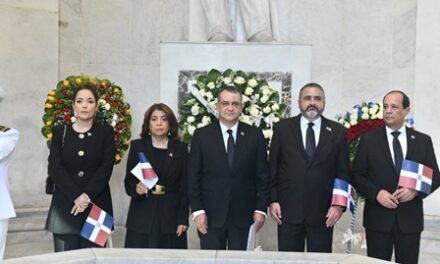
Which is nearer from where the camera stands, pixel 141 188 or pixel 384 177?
pixel 384 177

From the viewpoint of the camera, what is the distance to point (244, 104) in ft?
16.7

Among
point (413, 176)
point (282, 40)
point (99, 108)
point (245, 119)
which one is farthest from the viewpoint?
point (282, 40)

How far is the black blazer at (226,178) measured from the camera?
3.96m

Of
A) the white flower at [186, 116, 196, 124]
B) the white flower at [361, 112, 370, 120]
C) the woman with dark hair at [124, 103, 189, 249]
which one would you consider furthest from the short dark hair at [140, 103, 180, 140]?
the white flower at [361, 112, 370, 120]

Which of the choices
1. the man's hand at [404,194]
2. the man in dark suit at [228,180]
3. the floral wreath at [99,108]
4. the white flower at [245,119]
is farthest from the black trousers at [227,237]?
the floral wreath at [99,108]

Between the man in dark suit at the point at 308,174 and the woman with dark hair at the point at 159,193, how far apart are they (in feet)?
2.27

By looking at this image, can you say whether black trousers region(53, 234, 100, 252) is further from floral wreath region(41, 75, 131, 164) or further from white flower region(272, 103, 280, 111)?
white flower region(272, 103, 280, 111)

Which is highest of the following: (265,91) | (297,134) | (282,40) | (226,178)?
(282,40)

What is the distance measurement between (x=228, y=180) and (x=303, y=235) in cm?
67

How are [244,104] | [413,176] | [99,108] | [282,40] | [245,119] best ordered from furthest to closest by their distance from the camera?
[282,40], [99,108], [244,104], [245,119], [413,176]

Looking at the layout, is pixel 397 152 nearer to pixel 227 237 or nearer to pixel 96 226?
pixel 227 237

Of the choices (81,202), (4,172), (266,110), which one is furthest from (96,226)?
(266,110)

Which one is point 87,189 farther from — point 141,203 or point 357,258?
point 357,258

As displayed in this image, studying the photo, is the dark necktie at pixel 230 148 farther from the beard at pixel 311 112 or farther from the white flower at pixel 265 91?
the white flower at pixel 265 91
